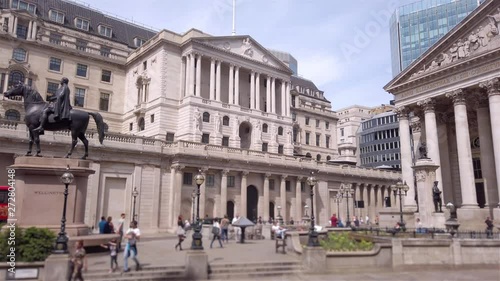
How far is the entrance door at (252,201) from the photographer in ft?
159

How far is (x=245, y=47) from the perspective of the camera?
58375 mm

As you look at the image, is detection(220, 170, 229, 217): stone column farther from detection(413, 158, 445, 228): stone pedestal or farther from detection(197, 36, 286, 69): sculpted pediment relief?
detection(413, 158, 445, 228): stone pedestal

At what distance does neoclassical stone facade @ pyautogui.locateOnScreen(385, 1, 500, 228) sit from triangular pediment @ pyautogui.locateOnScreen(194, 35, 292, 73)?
77.6 feet

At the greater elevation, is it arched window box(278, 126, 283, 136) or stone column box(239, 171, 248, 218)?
arched window box(278, 126, 283, 136)

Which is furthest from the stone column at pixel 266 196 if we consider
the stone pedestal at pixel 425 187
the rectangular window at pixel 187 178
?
the stone pedestal at pixel 425 187

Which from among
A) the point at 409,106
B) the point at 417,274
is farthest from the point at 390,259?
the point at 409,106

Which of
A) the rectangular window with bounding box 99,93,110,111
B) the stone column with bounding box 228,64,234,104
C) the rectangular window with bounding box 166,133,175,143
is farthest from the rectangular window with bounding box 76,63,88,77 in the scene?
the stone column with bounding box 228,64,234,104

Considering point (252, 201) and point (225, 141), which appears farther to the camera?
point (225, 141)

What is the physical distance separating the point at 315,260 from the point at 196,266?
5.49 metres

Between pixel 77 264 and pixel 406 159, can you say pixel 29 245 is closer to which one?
pixel 77 264

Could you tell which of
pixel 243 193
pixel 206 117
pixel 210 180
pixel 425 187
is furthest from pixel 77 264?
pixel 206 117

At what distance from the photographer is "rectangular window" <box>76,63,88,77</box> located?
55062 mm

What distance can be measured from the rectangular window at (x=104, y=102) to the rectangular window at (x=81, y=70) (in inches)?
159

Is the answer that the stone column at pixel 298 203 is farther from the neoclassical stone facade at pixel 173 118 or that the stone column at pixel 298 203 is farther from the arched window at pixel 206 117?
the arched window at pixel 206 117
